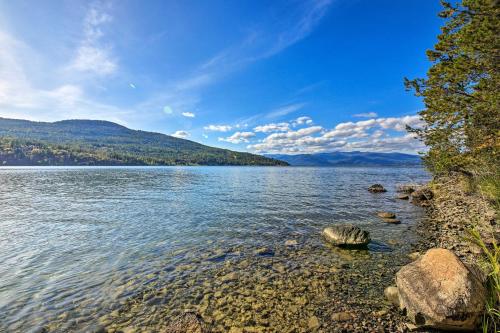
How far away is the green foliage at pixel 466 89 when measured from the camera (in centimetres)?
1440

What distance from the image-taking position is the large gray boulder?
6477 millimetres

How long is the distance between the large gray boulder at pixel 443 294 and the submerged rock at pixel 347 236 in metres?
6.54

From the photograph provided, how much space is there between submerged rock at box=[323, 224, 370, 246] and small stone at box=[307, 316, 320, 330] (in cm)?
753

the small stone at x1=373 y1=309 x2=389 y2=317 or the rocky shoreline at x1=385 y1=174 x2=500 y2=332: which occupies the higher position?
the rocky shoreline at x1=385 y1=174 x2=500 y2=332

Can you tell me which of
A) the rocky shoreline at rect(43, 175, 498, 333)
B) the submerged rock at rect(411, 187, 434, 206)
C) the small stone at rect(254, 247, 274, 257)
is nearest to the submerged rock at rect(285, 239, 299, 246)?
the rocky shoreline at rect(43, 175, 498, 333)

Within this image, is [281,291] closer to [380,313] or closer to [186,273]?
[380,313]

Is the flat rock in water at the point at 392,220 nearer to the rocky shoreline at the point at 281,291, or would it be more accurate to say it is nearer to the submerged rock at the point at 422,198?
the rocky shoreline at the point at 281,291

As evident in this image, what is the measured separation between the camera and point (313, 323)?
7539mm

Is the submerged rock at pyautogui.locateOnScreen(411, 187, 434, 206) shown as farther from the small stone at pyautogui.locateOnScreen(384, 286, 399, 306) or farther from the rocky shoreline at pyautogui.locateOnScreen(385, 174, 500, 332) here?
the rocky shoreline at pyautogui.locateOnScreen(385, 174, 500, 332)

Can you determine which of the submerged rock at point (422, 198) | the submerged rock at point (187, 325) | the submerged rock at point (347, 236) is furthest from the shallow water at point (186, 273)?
the submerged rock at point (422, 198)

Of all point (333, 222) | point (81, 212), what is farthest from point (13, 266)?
point (333, 222)

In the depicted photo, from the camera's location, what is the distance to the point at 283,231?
18.2 m

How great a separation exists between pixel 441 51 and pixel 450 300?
20.3 metres

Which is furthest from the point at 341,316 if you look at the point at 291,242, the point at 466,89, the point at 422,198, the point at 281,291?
the point at 422,198
